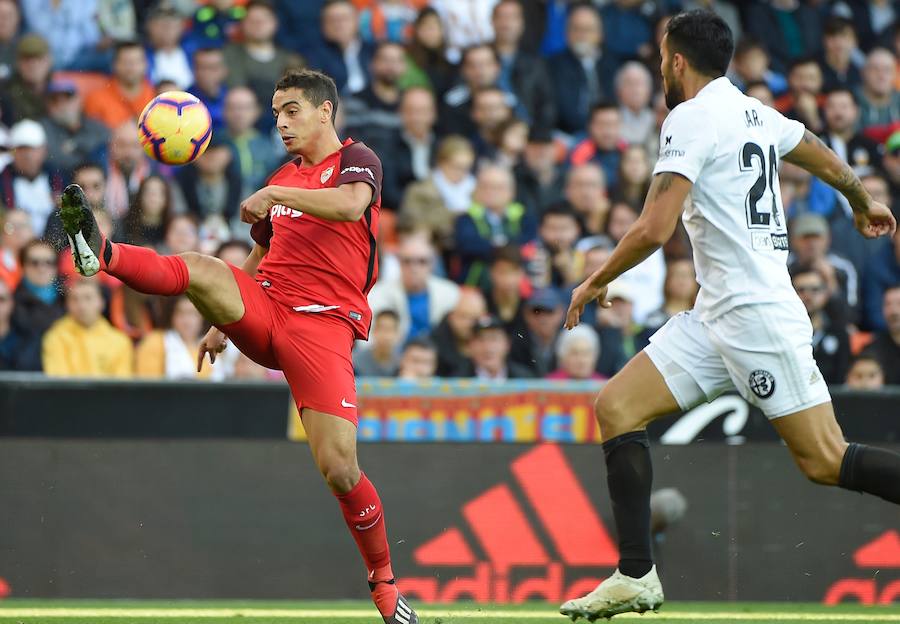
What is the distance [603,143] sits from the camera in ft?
42.1

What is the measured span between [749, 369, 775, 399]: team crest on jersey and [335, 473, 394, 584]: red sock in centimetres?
171

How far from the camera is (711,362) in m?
6.29

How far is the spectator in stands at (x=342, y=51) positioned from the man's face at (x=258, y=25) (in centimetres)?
50

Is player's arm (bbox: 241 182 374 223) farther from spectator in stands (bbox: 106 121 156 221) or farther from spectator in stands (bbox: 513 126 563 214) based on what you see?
spectator in stands (bbox: 513 126 563 214)

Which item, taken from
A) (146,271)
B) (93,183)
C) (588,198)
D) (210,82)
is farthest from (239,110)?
(146,271)

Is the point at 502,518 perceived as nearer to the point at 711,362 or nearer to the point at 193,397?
the point at 193,397

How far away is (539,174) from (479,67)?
4.05 feet

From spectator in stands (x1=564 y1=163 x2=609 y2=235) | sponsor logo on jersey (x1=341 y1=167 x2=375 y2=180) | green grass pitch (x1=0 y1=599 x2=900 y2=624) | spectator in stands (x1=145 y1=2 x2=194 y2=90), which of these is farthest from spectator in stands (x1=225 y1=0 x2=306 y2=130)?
sponsor logo on jersey (x1=341 y1=167 x2=375 y2=180)

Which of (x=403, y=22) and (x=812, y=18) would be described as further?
(x=812, y=18)

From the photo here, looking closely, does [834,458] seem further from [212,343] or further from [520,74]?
[520,74]

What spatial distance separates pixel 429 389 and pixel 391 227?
3.08 metres

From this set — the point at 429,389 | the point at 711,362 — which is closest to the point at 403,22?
the point at 429,389

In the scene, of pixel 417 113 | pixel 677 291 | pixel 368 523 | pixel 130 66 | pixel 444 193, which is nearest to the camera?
pixel 368 523

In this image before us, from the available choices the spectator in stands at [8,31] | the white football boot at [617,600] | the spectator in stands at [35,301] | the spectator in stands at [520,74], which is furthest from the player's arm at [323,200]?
the spectator in stands at [520,74]
